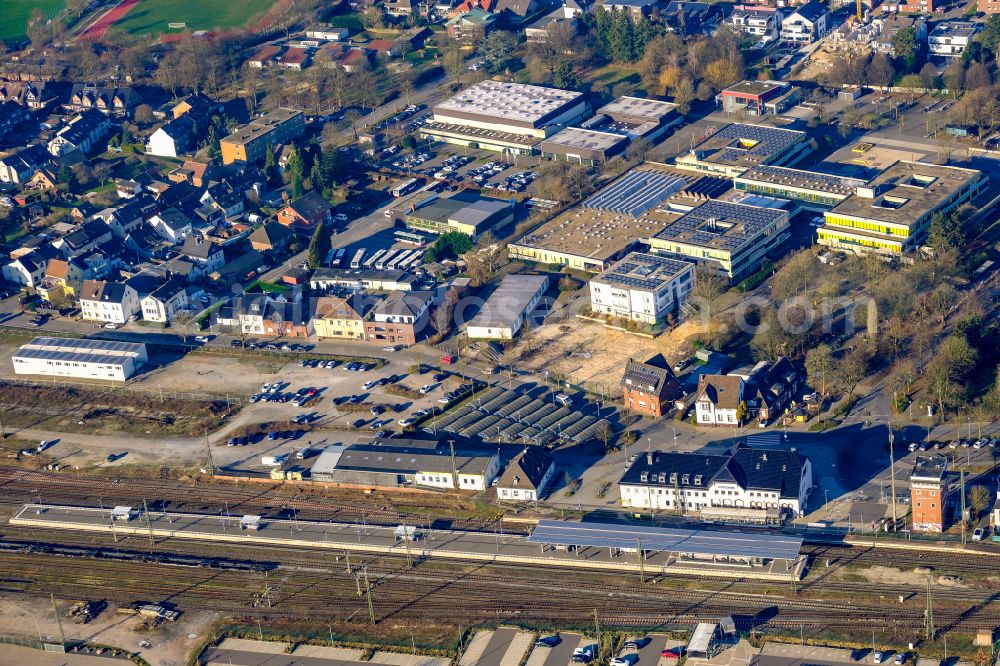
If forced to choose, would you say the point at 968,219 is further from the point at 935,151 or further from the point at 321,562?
the point at 321,562

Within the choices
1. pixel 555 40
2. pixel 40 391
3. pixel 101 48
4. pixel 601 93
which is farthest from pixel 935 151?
pixel 101 48

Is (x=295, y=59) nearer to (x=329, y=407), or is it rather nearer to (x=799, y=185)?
(x=799, y=185)

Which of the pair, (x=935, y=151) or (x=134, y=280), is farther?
(x=935, y=151)

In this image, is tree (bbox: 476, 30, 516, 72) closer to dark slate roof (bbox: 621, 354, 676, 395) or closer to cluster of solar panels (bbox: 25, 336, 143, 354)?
cluster of solar panels (bbox: 25, 336, 143, 354)

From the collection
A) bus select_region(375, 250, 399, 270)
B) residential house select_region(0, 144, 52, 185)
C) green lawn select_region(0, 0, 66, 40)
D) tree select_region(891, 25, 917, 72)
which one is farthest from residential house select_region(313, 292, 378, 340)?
green lawn select_region(0, 0, 66, 40)

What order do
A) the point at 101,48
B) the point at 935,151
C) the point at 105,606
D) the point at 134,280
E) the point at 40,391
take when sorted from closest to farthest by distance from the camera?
1. the point at 105,606
2. the point at 40,391
3. the point at 134,280
4. the point at 935,151
5. the point at 101,48

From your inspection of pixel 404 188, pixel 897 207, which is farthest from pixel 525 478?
pixel 404 188

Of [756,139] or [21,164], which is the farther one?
[21,164]

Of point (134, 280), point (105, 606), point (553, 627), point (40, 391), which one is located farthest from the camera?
point (134, 280)
